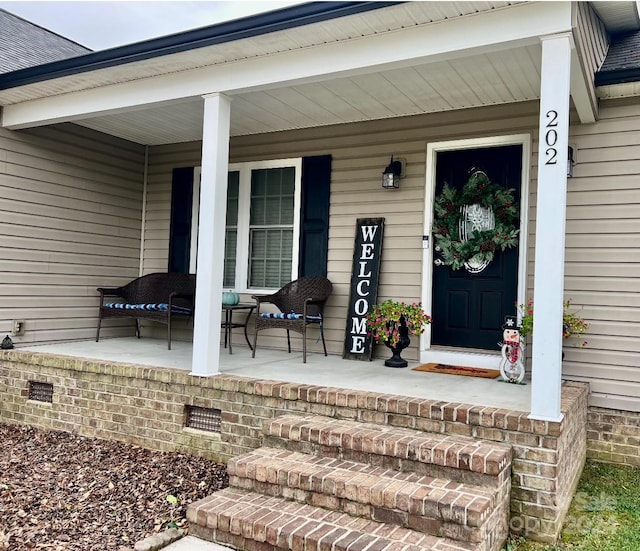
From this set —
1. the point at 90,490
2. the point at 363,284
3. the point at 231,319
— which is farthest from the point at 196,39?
the point at 90,490

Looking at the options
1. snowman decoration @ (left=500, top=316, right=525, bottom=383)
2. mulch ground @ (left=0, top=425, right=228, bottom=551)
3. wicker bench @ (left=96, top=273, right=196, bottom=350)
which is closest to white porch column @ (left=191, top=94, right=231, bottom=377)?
mulch ground @ (left=0, top=425, right=228, bottom=551)

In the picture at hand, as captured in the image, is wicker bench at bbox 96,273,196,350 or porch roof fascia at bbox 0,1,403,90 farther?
wicker bench at bbox 96,273,196,350

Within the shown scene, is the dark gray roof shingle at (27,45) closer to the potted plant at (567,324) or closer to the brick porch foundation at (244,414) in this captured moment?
the brick porch foundation at (244,414)

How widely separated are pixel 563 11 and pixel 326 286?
3027 millimetres

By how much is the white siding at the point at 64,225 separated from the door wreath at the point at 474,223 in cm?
363

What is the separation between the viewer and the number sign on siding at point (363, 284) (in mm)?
5043

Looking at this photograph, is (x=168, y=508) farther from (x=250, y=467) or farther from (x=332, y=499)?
(x=332, y=499)

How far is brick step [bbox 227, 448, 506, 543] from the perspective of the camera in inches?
91.7

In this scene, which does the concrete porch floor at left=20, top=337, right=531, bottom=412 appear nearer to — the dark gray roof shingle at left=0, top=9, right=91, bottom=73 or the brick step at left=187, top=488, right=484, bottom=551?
the brick step at left=187, top=488, right=484, bottom=551

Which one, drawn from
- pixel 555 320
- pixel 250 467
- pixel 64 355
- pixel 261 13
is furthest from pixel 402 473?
pixel 64 355

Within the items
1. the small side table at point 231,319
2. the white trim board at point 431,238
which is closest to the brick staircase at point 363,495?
the white trim board at point 431,238

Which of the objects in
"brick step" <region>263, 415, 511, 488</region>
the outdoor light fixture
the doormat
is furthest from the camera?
the outdoor light fixture

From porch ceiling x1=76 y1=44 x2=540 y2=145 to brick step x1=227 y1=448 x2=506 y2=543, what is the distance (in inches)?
103

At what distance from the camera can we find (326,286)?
5219 mm
